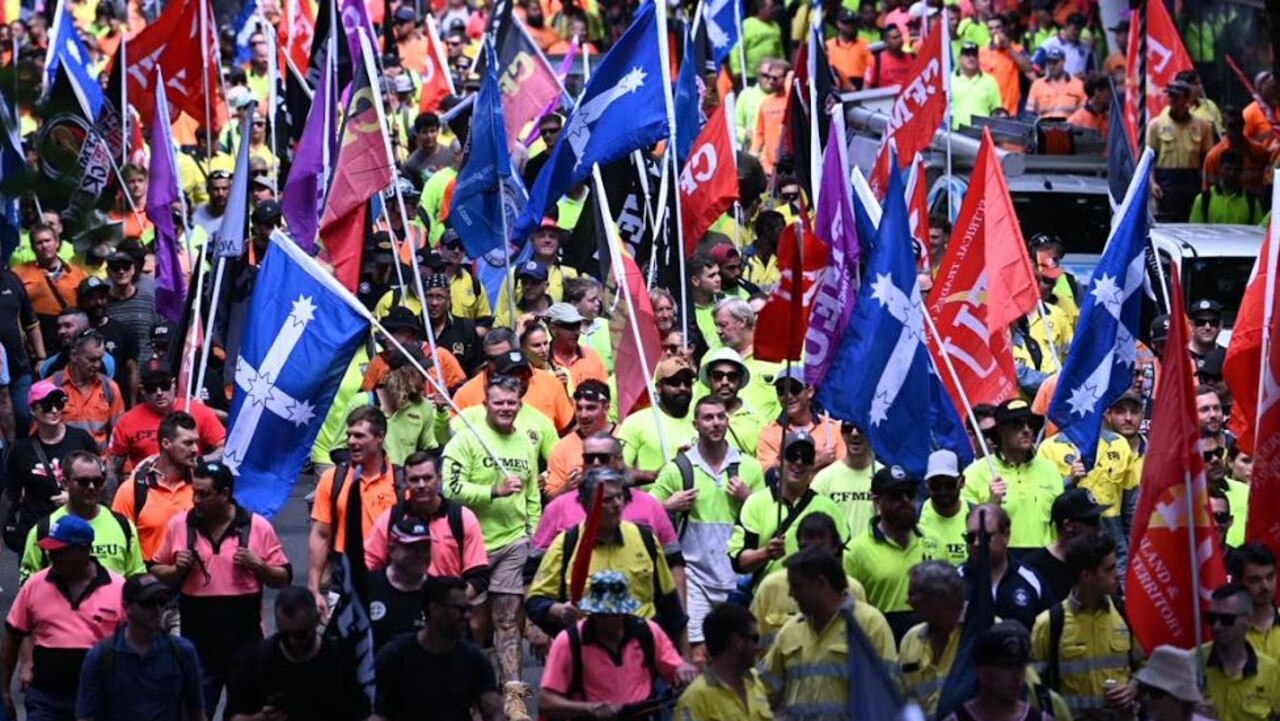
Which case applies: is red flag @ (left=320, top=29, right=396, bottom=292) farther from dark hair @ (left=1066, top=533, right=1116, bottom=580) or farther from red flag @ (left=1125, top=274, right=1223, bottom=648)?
red flag @ (left=1125, top=274, right=1223, bottom=648)

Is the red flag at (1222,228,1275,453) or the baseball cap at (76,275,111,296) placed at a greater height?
the red flag at (1222,228,1275,453)

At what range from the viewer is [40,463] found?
16188mm

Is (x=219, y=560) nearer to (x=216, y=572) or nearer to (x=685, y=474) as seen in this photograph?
(x=216, y=572)

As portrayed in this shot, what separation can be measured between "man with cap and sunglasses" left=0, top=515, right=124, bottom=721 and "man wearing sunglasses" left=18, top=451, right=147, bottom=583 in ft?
2.03

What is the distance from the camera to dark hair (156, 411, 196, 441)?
14.6 m

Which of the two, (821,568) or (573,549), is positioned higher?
(821,568)

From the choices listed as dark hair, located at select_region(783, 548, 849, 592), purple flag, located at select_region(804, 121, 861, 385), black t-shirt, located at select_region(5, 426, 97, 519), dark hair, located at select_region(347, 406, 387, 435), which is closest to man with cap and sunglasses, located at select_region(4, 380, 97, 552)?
black t-shirt, located at select_region(5, 426, 97, 519)

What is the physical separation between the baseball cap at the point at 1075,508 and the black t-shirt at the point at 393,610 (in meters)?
2.65

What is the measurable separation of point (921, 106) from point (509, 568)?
19.6ft

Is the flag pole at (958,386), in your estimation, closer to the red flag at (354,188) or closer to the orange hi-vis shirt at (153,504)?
the red flag at (354,188)

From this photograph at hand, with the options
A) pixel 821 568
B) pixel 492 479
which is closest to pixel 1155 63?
pixel 492 479

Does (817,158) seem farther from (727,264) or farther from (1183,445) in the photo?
(1183,445)

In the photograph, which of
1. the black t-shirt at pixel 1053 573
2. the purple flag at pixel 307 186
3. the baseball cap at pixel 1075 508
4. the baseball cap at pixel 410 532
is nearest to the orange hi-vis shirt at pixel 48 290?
the purple flag at pixel 307 186

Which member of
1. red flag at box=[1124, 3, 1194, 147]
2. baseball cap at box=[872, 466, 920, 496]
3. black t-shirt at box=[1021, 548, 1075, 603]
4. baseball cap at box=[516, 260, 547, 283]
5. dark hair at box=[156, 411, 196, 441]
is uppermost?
baseball cap at box=[872, 466, 920, 496]
